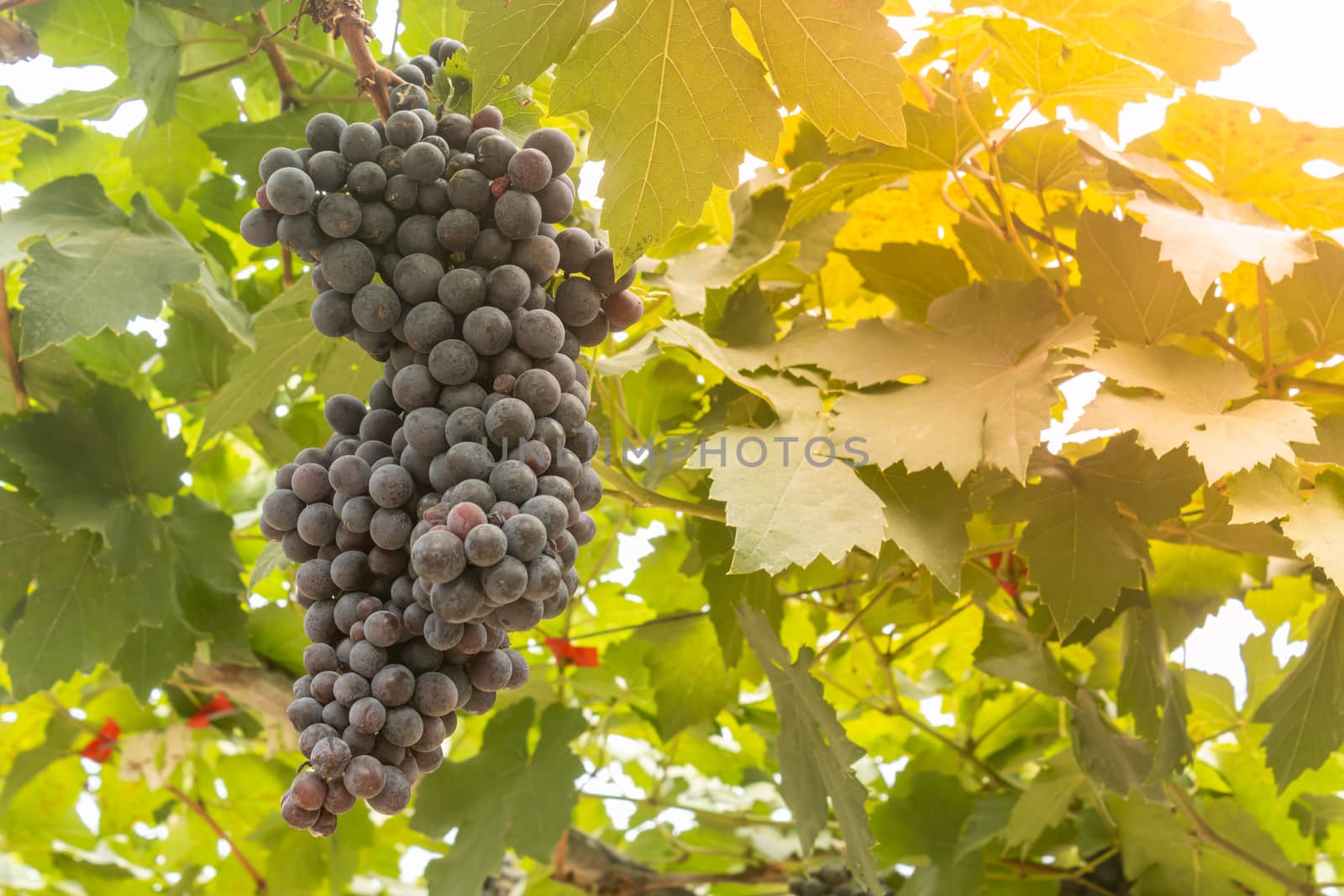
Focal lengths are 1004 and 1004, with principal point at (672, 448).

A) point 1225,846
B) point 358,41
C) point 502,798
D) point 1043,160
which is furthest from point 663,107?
point 1225,846

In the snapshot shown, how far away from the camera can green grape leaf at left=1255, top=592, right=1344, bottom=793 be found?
767 millimetres

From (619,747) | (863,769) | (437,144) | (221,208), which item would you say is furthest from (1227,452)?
(619,747)

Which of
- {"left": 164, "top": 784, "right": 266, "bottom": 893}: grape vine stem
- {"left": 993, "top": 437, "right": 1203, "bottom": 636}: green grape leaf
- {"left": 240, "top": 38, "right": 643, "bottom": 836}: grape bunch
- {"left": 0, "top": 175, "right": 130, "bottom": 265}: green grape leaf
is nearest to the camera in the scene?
{"left": 240, "top": 38, "right": 643, "bottom": 836}: grape bunch

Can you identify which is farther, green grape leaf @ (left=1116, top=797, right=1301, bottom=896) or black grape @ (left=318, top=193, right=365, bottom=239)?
green grape leaf @ (left=1116, top=797, right=1301, bottom=896)

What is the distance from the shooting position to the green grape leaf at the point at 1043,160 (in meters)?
0.79

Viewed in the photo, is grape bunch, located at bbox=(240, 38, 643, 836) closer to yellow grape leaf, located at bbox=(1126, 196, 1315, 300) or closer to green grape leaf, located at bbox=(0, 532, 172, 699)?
yellow grape leaf, located at bbox=(1126, 196, 1315, 300)

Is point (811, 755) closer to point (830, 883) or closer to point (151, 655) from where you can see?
point (830, 883)

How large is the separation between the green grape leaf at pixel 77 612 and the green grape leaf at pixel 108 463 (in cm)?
3

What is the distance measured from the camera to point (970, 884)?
105 centimetres

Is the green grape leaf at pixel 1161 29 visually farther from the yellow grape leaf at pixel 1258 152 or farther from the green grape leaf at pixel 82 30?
the green grape leaf at pixel 82 30

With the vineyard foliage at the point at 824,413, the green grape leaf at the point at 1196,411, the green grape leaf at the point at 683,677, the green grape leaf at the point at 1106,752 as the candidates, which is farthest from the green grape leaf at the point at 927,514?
the green grape leaf at the point at 683,677

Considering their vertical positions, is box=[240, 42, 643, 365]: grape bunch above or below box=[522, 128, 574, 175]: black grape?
below

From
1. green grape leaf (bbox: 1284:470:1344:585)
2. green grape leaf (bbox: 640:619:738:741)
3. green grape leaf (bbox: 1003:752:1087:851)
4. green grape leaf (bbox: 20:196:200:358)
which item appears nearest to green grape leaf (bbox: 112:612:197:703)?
green grape leaf (bbox: 20:196:200:358)

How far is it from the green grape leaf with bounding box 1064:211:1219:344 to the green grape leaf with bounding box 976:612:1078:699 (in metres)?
0.31
